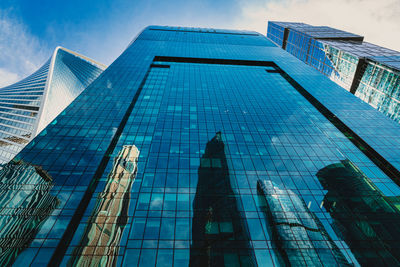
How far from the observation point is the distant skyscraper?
2410 inches

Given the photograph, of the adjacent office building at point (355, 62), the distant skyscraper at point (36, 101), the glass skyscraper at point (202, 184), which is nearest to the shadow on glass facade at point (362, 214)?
the glass skyscraper at point (202, 184)

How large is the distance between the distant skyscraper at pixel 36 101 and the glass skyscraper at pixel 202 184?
1545 inches

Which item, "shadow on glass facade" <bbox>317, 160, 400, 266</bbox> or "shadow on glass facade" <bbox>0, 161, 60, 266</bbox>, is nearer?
"shadow on glass facade" <bbox>0, 161, 60, 266</bbox>

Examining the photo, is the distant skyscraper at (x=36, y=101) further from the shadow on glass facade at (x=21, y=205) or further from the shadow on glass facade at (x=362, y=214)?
the shadow on glass facade at (x=362, y=214)

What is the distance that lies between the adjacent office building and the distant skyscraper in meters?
119

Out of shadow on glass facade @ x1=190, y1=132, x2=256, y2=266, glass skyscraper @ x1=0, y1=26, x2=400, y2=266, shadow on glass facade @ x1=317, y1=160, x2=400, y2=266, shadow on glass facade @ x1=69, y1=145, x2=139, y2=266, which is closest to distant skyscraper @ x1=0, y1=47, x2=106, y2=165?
glass skyscraper @ x1=0, y1=26, x2=400, y2=266

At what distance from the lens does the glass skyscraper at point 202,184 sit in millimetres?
18547

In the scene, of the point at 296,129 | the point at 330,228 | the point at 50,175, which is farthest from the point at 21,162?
the point at 296,129

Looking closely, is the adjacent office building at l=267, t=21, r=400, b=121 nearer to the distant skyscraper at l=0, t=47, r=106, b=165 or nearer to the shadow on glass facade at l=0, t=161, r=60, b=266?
the shadow on glass facade at l=0, t=161, r=60, b=266

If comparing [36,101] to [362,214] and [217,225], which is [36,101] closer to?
[217,225]

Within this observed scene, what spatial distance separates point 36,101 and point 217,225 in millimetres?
82565

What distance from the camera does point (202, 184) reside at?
25.0 m

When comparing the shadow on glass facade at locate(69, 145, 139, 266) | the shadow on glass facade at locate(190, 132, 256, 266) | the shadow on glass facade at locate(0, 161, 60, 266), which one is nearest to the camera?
the shadow on glass facade at locate(0, 161, 60, 266)

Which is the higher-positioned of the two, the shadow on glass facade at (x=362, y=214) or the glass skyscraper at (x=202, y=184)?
the glass skyscraper at (x=202, y=184)
